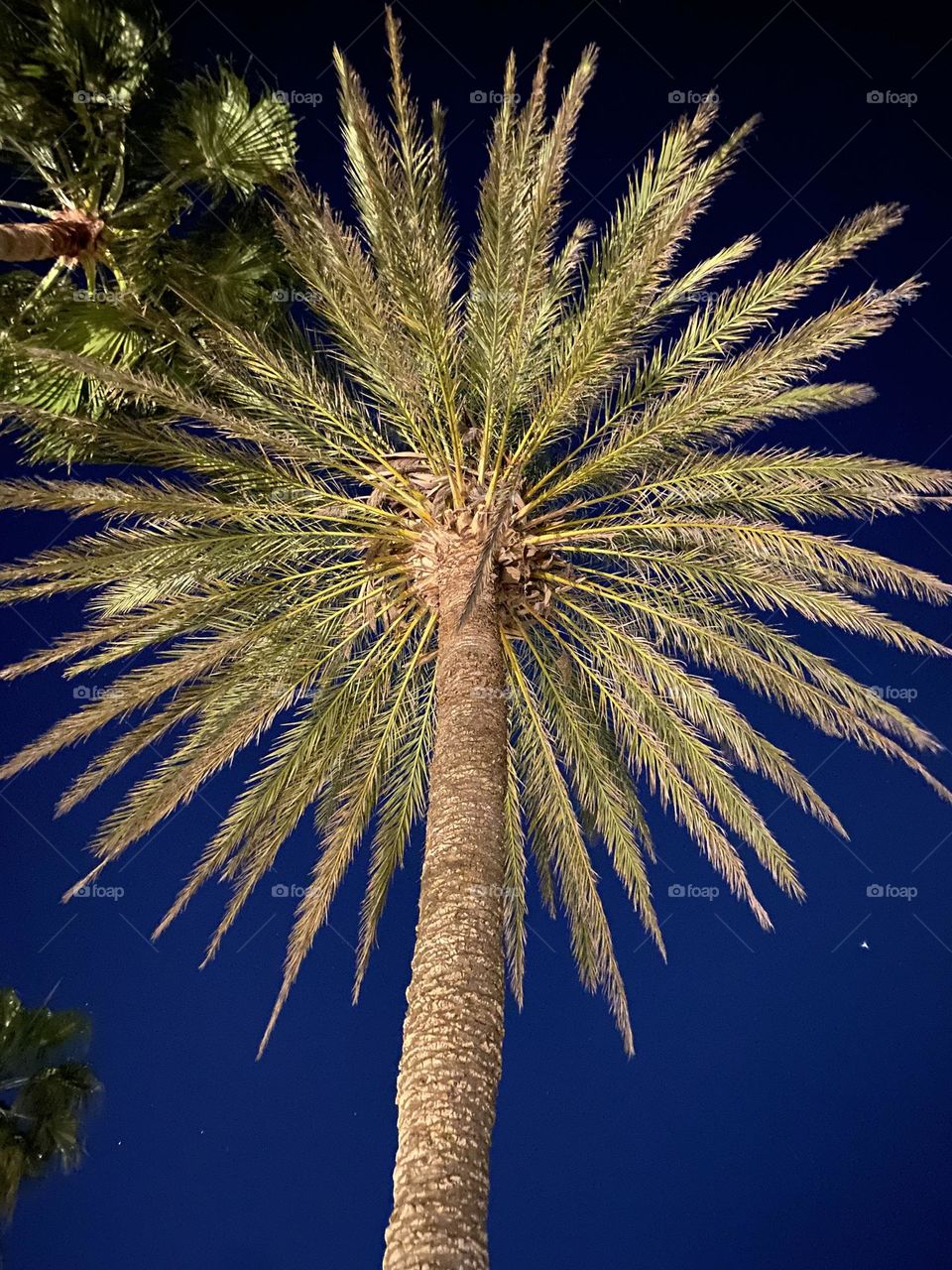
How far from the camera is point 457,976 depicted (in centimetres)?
550

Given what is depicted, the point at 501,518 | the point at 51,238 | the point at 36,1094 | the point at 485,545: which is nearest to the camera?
the point at 51,238

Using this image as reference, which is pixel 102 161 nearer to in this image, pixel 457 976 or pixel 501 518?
pixel 501 518

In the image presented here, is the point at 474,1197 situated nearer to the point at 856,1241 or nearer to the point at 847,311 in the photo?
the point at 847,311

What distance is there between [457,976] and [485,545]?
10.7 feet

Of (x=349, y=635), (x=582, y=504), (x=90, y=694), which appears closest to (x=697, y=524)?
(x=582, y=504)

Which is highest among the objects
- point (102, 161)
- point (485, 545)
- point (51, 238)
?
point (102, 161)

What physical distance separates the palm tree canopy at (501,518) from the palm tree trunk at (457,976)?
0.74 metres

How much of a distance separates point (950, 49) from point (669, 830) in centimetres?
1399

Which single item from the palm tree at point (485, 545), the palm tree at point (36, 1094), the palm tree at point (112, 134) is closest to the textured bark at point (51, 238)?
the palm tree at point (112, 134)

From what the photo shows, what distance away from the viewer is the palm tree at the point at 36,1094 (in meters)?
10.9

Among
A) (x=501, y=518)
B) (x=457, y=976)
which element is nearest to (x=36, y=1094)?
(x=457, y=976)

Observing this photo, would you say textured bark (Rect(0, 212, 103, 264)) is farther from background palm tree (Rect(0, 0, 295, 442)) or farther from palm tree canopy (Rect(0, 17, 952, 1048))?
palm tree canopy (Rect(0, 17, 952, 1048))

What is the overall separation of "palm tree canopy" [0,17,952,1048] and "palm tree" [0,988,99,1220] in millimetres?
4140

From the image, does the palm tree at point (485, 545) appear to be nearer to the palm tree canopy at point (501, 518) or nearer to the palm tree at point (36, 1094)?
the palm tree canopy at point (501, 518)
